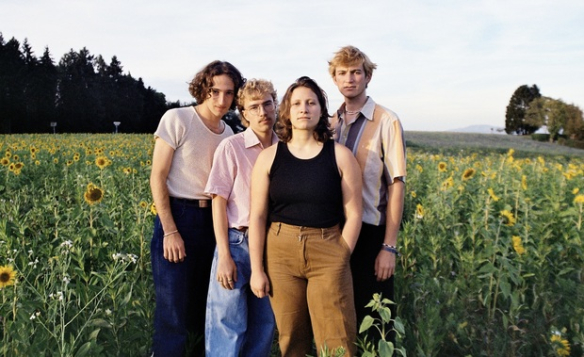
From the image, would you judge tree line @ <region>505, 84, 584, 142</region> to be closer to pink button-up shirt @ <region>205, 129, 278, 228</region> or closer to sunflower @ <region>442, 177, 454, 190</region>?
sunflower @ <region>442, 177, 454, 190</region>

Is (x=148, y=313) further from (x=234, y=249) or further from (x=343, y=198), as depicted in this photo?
(x=343, y=198)

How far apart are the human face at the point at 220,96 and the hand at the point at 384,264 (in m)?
0.98

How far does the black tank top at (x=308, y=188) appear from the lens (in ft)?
7.34

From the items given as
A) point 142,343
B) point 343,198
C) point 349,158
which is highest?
point 349,158

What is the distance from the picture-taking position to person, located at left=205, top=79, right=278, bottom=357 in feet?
7.83

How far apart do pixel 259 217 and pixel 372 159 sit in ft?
→ 1.87

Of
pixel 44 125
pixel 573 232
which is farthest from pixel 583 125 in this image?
pixel 573 232

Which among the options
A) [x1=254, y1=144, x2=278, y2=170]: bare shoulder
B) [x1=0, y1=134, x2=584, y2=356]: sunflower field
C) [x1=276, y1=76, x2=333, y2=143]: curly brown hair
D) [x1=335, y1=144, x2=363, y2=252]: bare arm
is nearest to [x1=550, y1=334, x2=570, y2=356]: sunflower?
[x1=0, y1=134, x2=584, y2=356]: sunflower field

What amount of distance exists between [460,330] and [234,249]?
135cm

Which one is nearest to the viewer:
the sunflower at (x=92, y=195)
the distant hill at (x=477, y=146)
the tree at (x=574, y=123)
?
the sunflower at (x=92, y=195)

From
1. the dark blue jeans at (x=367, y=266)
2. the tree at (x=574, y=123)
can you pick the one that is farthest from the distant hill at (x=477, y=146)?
the dark blue jeans at (x=367, y=266)

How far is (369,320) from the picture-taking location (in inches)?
74.6

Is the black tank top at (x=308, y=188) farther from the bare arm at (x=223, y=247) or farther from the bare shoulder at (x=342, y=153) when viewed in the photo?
the bare arm at (x=223, y=247)

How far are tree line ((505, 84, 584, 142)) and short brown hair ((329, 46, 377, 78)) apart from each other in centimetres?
5561
